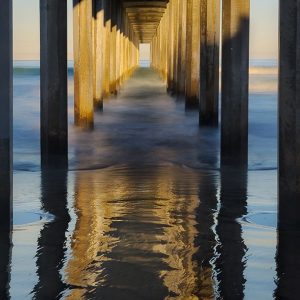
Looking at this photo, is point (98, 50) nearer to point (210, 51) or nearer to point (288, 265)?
point (210, 51)

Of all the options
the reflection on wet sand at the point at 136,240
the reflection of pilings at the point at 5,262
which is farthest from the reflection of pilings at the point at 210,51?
the reflection of pilings at the point at 5,262

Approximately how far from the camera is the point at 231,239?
188 inches

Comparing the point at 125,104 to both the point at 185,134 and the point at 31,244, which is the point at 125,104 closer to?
the point at 185,134

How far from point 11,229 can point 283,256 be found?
1.81 metres

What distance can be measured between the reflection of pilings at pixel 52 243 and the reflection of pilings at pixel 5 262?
145 millimetres

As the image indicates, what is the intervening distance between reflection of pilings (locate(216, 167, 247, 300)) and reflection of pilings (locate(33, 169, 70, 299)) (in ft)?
2.67

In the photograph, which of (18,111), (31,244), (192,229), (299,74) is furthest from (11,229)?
(18,111)

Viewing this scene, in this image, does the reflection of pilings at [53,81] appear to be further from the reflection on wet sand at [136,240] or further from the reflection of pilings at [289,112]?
the reflection of pilings at [289,112]

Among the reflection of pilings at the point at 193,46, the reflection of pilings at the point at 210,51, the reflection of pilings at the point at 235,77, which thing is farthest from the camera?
the reflection of pilings at the point at 193,46

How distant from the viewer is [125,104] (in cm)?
2200

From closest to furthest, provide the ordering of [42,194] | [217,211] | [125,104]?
[217,211], [42,194], [125,104]

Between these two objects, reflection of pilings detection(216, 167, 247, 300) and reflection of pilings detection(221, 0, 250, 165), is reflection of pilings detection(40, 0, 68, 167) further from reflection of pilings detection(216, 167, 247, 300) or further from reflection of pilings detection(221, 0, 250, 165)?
reflection of pilings detection(216, 167, 247, 300)

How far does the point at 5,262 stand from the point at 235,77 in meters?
4.60

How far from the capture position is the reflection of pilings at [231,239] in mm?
3771
